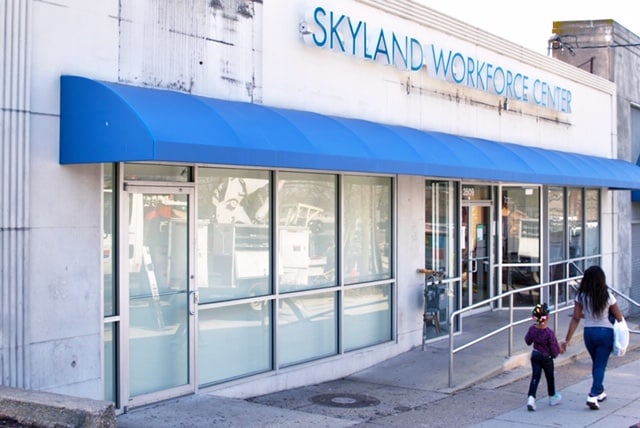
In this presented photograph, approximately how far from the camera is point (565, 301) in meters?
16.7

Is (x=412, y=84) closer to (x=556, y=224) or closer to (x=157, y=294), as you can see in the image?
(x=157, y=294)

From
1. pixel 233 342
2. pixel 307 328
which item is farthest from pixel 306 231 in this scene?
pixel 233 342

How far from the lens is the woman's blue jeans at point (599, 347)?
840 cm

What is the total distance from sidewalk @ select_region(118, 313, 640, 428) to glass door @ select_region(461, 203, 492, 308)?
302 cm

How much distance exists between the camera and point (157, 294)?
25.7 ft

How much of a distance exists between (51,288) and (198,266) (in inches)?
72.6

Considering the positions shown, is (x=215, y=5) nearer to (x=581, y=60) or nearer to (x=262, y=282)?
(x=262, y=282)

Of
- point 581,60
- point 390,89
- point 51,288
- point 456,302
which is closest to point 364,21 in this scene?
point 390,89

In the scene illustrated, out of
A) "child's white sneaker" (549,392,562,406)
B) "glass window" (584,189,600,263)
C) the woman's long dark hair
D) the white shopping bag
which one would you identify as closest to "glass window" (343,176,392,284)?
"child's white sneaker" (549,392,562,406)

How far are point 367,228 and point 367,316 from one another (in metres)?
1.21

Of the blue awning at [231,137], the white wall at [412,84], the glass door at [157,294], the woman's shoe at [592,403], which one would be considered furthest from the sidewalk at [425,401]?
the white wall at [412,84]

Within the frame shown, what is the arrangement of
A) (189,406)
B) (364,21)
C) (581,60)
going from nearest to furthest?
(189,406)
(364,21)
(581,60)

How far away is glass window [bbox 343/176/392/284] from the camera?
10500mm

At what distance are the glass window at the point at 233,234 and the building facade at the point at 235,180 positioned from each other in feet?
0.07
